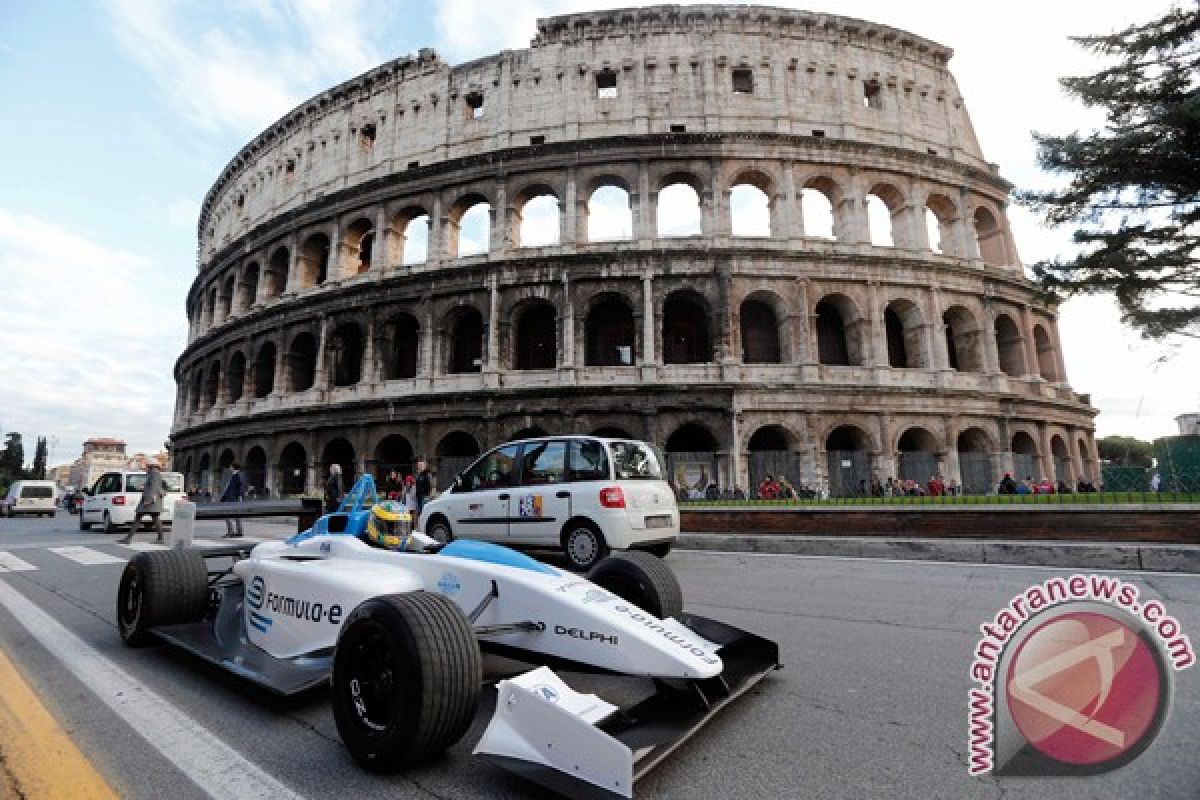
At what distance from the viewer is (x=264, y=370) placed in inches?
1110

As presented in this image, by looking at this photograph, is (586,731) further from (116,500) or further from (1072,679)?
(116,500)

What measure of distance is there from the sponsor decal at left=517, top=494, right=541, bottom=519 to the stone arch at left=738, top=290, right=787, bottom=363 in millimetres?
15896

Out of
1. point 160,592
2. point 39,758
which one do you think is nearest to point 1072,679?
point 39,758

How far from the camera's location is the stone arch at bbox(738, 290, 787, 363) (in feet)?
72.7

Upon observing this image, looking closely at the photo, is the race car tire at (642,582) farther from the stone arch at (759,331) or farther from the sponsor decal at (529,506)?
the stone arch at (759,331)

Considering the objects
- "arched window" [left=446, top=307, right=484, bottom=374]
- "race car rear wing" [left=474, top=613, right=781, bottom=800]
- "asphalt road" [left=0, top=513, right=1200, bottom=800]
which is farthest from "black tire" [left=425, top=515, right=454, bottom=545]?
"arched window" [left=446, top=307, right=484, bottom=374]

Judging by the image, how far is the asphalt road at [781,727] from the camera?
1.92 meters

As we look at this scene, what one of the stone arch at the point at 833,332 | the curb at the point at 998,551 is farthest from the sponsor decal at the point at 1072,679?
the stone arch at the point at 833,332

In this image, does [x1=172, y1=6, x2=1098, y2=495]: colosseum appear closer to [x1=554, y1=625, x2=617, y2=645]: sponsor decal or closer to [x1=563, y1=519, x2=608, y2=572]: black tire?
[x1=563, y1=519, x2=608, y2=572]: black tire

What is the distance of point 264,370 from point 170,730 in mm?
29800

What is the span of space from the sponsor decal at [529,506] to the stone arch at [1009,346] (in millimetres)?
23721

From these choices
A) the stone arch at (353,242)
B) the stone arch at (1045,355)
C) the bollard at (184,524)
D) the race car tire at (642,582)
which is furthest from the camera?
the stone arch at (353,242)

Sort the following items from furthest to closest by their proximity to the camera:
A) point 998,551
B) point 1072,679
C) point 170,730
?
point 998,551
point 170,730
point 1072,679

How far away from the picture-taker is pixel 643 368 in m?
20.3
